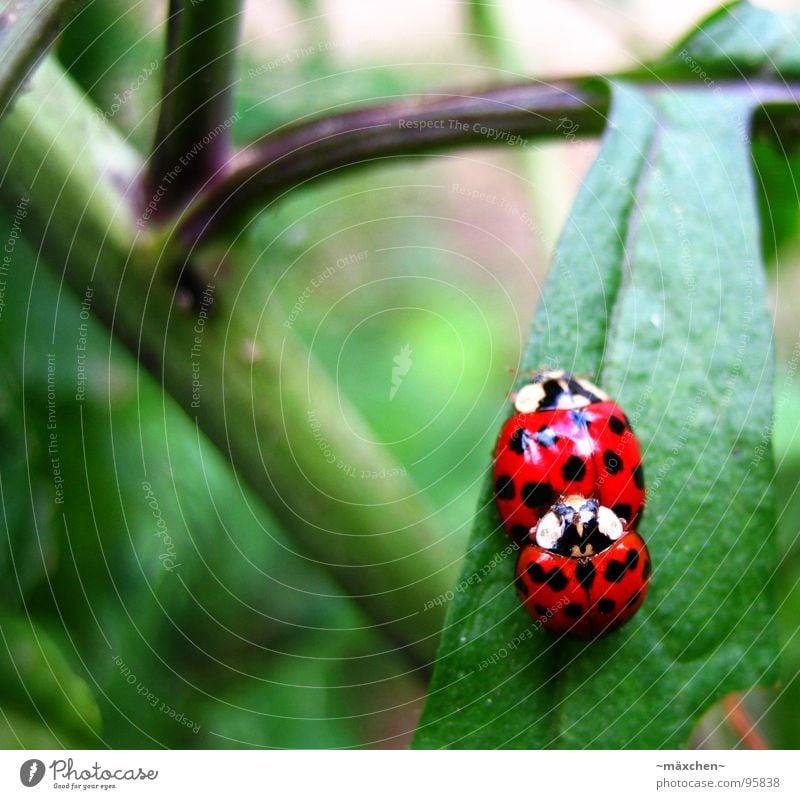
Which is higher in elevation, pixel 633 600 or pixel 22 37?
pixel 22 37

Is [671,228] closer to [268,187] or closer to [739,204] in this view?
[739,204]

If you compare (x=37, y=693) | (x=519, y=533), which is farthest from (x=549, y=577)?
(x=37, y=693)

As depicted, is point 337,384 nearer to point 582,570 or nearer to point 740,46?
point 582,570

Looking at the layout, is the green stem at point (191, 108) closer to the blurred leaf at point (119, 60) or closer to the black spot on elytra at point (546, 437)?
the blurred leaf at point (119, 60)

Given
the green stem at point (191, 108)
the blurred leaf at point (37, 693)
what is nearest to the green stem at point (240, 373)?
the green stem at point (191, 108)

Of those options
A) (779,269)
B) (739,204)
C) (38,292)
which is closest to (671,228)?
(739,204)

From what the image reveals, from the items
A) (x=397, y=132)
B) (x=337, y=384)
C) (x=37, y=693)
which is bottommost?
(x=37, y=693)
